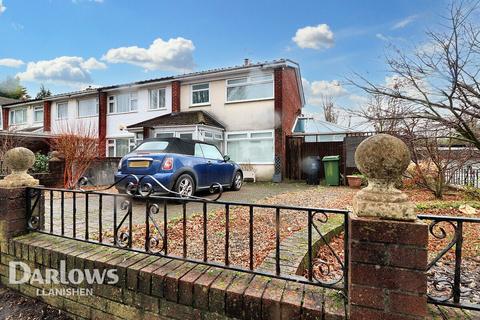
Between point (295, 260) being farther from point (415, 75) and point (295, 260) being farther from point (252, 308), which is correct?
point (415, 75)

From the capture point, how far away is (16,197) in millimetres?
2766

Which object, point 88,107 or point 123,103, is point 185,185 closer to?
point 123,103

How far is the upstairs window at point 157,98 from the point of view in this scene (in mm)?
14906

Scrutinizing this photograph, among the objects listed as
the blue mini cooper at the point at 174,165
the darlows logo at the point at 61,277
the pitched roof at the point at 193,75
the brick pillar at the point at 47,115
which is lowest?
the darlows logo at the point at 61,277

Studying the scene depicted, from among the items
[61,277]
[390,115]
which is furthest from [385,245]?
[390,115]

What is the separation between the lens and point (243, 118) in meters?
12.8

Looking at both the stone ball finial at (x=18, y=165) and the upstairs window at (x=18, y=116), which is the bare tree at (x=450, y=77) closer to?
the stone ball finial at (x=18, y=165)

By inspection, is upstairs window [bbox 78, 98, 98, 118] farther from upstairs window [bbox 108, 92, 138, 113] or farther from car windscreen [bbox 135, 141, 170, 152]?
car windscreen [bbox 135, 141, 170, 152]

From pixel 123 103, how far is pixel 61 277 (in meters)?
15.6

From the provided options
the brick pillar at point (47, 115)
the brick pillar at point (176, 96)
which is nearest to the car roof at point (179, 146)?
the brick pillar at point (176, 96)

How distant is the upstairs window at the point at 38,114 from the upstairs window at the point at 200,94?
13560mm

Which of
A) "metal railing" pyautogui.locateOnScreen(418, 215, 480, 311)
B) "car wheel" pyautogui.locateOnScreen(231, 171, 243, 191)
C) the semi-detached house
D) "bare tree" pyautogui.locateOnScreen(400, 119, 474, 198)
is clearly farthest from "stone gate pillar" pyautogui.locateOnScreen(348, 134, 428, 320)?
the semi-detached house

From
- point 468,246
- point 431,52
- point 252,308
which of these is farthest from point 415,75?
point 252,308

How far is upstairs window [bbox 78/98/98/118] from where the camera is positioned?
17141mm
